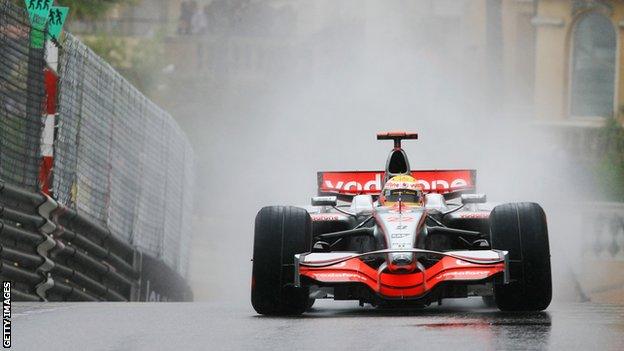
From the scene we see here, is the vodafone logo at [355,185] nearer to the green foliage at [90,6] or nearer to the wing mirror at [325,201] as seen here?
the wing mirror at [325,201]

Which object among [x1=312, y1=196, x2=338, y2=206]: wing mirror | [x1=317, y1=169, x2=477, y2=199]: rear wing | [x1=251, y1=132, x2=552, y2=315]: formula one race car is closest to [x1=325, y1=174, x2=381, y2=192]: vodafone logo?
[x1=317, y1=169, x2=477, y2=199]: rear wing

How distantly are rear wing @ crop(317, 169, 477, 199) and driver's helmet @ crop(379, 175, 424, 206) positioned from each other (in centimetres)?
189

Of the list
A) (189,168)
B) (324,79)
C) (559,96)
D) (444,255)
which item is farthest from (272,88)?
(444,255)

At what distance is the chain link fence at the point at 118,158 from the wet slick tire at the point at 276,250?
467cm

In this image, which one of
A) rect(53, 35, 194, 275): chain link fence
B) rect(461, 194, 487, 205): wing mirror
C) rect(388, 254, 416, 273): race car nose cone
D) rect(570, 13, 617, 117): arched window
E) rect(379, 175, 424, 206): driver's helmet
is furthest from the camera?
rect(570, 13, 617, 117): arched window

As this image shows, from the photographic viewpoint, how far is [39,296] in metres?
19.3

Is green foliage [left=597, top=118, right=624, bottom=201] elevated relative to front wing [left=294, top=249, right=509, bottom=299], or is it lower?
elevated

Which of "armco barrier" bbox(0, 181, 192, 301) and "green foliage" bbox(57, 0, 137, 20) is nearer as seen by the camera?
"armco barrier" bbox(0, 181, 192, 301)

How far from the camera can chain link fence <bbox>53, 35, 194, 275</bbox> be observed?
20.9 m

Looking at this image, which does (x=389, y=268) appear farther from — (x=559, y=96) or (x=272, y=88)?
(x=272, y=88)

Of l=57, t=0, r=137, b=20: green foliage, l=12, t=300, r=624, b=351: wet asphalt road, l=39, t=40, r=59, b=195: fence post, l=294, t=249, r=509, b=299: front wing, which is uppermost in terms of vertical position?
l=57, t=0, r=137, b=20: green foliage

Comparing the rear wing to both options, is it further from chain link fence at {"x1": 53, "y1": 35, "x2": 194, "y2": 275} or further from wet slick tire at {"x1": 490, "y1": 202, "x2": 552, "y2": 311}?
wet slick tire at {"x1": 490, "y1": 202, "x2": 552, "y2": 311}

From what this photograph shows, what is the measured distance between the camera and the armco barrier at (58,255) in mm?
18766

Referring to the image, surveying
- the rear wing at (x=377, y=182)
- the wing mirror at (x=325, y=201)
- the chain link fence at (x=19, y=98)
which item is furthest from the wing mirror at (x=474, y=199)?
the chain link fence at (x=19, y=98)
